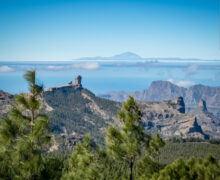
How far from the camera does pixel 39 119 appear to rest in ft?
46.5

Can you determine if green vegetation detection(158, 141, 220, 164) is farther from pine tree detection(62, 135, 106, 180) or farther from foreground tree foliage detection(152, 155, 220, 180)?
pine tree detection(62, 135, 106, 180)

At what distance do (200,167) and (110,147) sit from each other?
730 cm

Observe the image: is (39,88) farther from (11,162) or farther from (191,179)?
(191,179)

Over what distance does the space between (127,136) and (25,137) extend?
688 cm

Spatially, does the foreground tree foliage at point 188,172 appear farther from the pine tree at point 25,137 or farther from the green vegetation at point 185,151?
the green vegetation at point 185,151

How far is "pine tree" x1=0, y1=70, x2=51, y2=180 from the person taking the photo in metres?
13.8

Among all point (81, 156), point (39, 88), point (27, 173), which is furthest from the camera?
point (81, 156)

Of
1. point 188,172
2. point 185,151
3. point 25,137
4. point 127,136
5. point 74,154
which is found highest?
point 25,137

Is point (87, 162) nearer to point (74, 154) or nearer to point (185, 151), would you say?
point (74, 154)

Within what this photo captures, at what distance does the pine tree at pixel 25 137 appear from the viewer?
13766 millimetres

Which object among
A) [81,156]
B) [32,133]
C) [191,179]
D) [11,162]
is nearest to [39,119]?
[32,133]

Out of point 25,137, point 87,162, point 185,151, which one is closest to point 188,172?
point 87,162

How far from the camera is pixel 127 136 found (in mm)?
17484

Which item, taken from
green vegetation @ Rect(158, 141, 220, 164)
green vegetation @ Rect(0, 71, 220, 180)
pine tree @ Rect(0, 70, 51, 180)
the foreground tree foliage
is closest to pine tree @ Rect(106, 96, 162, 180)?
green vegetation @ Rect(0, 71, 220, 180)
